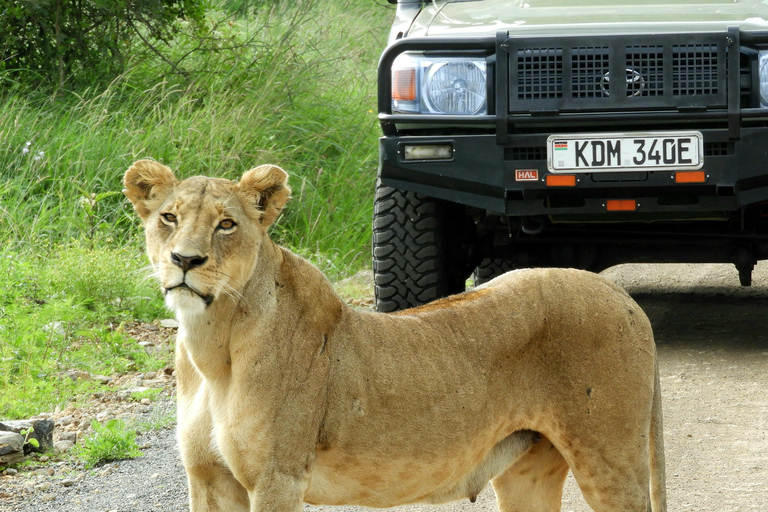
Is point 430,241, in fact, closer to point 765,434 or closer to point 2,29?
point 765,434

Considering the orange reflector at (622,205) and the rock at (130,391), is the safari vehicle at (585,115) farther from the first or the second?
the rock at (130,391)

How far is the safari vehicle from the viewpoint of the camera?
4578 millimetres

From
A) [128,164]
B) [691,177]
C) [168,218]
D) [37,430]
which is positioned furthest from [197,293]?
[128,164]

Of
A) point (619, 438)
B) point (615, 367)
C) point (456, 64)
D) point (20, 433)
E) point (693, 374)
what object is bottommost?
point (693, 374)

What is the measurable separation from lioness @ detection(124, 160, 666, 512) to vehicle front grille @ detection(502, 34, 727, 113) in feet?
6.53

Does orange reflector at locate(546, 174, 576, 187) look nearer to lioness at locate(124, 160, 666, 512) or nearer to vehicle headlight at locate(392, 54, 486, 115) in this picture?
vehicle headlight at locate(392, 54, 486, 115)

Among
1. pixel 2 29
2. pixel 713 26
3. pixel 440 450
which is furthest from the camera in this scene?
pixel 2 29

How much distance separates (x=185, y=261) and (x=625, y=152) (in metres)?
2.74

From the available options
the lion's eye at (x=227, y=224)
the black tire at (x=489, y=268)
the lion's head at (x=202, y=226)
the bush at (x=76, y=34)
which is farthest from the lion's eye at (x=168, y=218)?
the bush at (x=76, y=34)

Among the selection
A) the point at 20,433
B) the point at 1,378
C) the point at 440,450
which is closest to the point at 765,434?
the point at 440,450

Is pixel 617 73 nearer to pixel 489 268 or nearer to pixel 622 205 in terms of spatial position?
pixel 622 205

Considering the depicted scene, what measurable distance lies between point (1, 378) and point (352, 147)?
3954 millimetres

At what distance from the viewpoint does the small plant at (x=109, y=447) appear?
3.83 m

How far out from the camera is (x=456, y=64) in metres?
4.74
